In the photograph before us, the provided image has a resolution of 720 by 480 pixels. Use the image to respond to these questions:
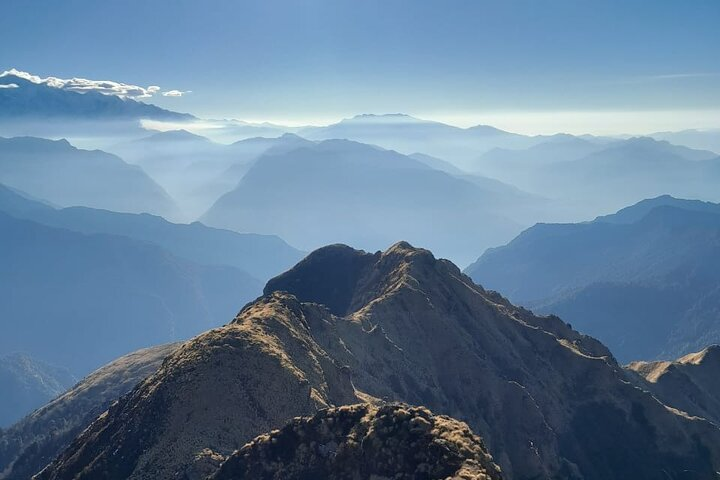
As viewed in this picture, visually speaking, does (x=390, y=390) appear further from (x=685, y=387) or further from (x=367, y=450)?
(x=685, y=387)

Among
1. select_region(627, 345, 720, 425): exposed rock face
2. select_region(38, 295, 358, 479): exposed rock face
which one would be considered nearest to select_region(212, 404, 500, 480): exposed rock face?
select_region(38, 295, 358, 479): exposed rock face

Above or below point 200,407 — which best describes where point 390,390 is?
below

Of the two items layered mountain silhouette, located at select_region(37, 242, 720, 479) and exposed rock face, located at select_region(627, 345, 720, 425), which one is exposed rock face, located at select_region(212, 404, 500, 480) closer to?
layered mountain silhouette, located at select_region(37, 242, 720, 479)

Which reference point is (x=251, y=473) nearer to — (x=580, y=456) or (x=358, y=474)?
(x=358, y=474)

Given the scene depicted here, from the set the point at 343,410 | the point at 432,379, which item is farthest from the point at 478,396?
the point at 343,410

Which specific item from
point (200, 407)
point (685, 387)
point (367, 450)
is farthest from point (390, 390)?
point (685, 387)

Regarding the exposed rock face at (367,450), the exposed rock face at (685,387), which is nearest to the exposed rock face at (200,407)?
the exposed rock face at (367,450)
